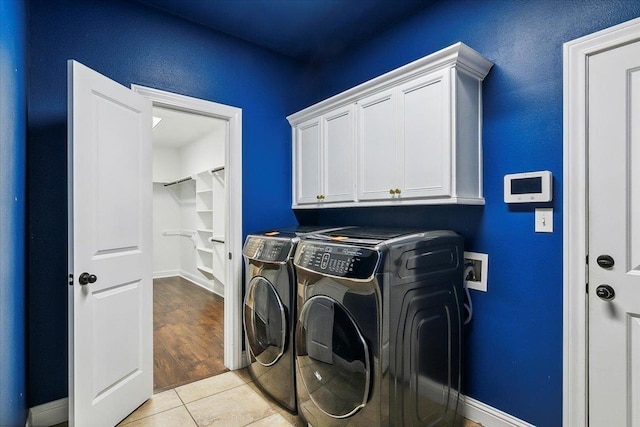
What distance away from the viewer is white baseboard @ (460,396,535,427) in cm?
172

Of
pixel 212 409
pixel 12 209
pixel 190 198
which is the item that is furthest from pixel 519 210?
pixel 190 198

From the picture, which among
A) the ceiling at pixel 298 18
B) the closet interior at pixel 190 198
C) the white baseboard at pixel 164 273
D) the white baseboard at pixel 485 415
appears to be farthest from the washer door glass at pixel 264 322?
the white baseboard at pixel 164 273

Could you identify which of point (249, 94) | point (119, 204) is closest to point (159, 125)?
point (249, 94)

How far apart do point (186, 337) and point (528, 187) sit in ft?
10.5

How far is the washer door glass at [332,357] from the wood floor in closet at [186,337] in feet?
3.81

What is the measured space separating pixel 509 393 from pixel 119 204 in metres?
2.53

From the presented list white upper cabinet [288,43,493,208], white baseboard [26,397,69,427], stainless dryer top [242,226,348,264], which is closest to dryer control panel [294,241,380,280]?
stainless dryer top [242,226,348,264]

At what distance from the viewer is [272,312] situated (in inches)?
80.5

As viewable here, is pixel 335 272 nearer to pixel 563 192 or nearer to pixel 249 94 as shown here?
pixel 563 192

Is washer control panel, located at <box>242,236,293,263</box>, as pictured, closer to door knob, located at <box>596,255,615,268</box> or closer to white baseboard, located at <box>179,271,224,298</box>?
door knob, located at <box>596,255,615,268</box>

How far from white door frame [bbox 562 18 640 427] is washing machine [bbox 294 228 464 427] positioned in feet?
1.64

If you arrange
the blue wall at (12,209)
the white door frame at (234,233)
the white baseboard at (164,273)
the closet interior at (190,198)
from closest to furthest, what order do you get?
the blue wall at (12,209) → the white door frame at (234,233) → the closet interior at (190,198) → the white baseboard at (164,273)

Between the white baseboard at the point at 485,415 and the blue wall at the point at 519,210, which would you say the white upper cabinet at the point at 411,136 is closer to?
the blue wall at the point at 519,210

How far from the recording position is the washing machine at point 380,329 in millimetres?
1411
